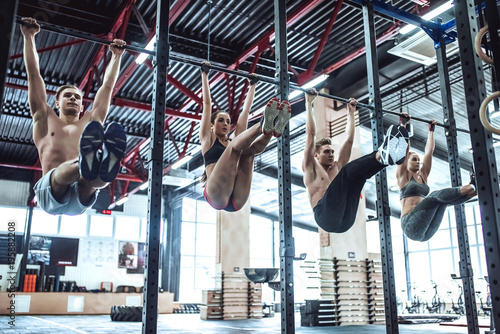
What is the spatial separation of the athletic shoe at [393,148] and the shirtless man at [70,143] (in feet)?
6.11

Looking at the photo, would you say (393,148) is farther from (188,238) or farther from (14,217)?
(188,238)

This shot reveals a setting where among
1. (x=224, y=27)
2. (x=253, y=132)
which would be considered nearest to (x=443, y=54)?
(x=253, y=132)

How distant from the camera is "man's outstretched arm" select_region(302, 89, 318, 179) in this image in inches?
163

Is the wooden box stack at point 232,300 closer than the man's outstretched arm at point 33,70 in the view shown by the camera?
No

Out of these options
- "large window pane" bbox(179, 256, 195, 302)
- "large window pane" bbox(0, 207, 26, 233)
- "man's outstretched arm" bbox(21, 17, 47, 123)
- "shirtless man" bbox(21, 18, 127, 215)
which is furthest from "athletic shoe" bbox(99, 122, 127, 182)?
"large window pane" bbox(179, 256, 195, 302)

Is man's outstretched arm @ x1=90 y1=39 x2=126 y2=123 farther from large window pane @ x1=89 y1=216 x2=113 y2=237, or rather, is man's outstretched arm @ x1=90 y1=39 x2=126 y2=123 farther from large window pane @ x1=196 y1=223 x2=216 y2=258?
large window pane @ x1=196 y1=223 x2=216 y2=258

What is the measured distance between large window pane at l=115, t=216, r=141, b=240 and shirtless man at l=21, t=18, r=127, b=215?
1342 centimetres

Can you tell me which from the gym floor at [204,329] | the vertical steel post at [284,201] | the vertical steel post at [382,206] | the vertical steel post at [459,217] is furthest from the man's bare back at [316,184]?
the gym floor at [204,329]

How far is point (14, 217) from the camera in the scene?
14.8 metres

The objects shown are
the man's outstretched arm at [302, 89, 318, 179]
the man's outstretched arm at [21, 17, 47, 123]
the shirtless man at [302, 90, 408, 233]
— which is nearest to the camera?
the man's outstretched arm at [21, 17, 47, 123]

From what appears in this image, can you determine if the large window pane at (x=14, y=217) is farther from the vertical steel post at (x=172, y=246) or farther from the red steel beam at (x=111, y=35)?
the red steel beam at (x=111, y=35)

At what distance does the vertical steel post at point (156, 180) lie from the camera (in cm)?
284

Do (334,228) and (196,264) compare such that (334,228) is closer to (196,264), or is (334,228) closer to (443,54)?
(443,54)

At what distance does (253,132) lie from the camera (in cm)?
334
